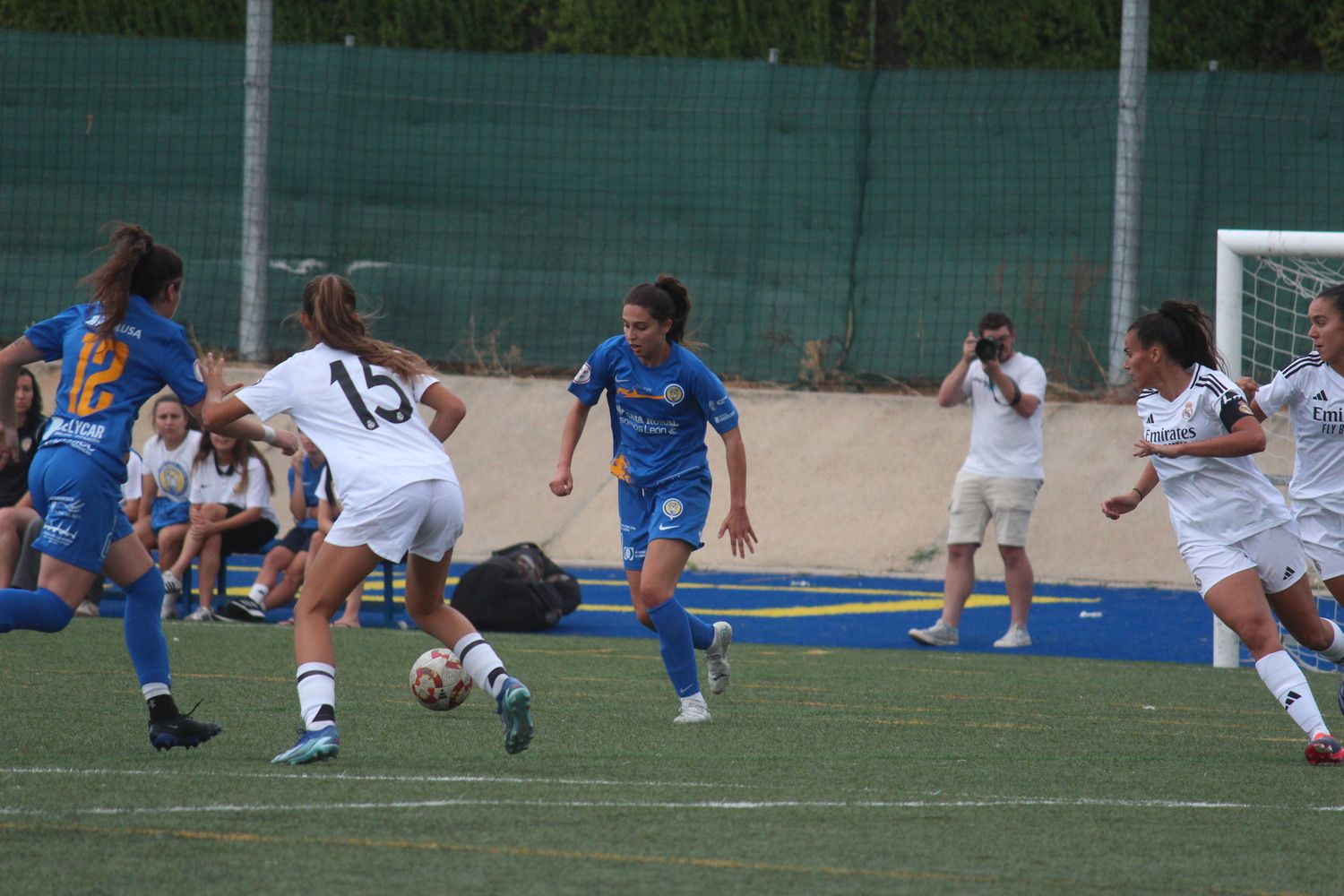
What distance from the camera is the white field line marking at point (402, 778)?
568cm

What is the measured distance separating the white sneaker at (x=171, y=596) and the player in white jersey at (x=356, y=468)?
6399 millimetres

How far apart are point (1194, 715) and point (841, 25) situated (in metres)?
12.1

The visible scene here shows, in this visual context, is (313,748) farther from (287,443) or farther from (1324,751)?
(1324,751)

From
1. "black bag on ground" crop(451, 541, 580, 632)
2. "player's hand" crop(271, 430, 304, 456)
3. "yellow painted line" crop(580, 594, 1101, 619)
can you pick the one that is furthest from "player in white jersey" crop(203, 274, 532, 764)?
"yellow painted line" crop(580, 594, 1101, 619)

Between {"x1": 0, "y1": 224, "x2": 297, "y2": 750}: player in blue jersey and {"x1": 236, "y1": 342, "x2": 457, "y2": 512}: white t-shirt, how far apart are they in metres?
0.20

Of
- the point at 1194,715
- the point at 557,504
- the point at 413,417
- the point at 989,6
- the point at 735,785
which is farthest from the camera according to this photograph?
the point at 989,6

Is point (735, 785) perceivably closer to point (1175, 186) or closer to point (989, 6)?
point (1175, 186)

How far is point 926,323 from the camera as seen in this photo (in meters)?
17.1

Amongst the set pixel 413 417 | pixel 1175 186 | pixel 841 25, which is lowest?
pixel 413 417

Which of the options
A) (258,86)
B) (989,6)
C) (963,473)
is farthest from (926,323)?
(258,86)

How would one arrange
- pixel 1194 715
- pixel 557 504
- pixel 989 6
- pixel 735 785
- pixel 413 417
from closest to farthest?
pixel 735 785 < pixel 413 417 < pixel 1194 715 < pixel 557 504 < pixel 989 6

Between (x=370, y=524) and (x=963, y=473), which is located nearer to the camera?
(x=370, y=524)

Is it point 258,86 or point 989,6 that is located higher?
point 989,6

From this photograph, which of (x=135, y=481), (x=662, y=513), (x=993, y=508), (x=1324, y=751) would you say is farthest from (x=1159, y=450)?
(x=135, y=481)
